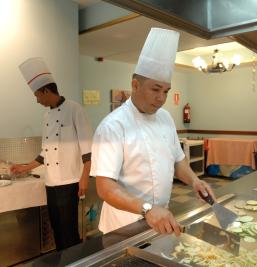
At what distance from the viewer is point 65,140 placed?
247 centimetres

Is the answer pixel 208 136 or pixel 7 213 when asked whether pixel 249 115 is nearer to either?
pixel 208 136

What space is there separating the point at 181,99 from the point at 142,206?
5.95 metres

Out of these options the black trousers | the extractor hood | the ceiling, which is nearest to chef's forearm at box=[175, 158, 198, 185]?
the extractor hood

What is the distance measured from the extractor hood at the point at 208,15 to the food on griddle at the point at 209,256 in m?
0.81

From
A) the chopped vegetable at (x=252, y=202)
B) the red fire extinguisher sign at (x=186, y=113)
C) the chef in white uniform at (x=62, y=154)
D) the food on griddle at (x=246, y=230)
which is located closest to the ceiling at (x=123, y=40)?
the chef in white uniform at (x=62, y=154)

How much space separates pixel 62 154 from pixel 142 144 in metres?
1.24

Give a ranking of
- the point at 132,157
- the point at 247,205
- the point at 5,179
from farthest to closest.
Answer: the point at 5,179 → the point at 247,205 → the point at 132,157

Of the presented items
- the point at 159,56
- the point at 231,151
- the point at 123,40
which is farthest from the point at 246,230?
the point at 231,151

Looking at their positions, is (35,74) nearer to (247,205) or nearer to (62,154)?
(62,154)

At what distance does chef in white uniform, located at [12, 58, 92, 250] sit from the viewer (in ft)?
8.01

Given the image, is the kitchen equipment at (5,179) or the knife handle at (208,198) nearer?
the knife handle at (208,198)

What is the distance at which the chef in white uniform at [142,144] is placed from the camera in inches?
52.2

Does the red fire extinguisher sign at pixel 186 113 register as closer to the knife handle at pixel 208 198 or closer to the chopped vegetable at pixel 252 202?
the chopped vegetable at pixel 252 202

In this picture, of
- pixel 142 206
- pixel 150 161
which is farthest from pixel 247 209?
pixel 142 206
